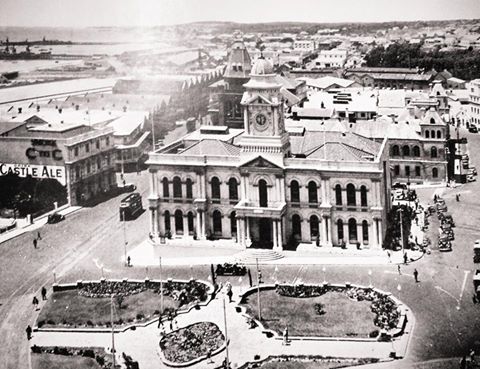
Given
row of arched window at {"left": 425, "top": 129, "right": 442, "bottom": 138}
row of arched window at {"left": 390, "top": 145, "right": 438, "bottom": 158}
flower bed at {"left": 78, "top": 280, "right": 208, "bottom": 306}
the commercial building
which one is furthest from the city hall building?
row of arched window at {"left": 425, "top": 129, "right": 442, "bottom": 138}

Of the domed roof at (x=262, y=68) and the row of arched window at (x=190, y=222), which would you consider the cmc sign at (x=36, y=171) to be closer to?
the row of arched window at (x=190, y=222)

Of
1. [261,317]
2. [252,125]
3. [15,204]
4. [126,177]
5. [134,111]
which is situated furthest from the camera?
[134,111]

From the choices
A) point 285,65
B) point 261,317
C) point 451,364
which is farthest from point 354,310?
point 285,65

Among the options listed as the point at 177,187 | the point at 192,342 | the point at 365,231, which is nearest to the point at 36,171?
the point at 177,187

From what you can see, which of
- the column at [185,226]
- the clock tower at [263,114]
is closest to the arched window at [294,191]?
the clock tower at [263,114]

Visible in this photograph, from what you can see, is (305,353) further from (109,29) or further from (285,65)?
(285,65)

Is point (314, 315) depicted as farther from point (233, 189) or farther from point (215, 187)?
point (215, 187)

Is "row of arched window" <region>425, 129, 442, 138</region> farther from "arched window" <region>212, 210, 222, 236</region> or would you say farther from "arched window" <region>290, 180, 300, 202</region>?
"arched window" <region>212, 210, 222, 236</region>
